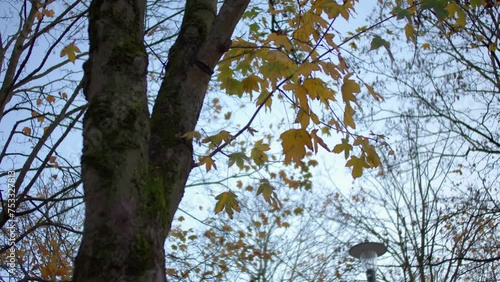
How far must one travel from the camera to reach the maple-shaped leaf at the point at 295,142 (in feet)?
7.24

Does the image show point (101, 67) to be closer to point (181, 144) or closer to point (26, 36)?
point (181, 144)

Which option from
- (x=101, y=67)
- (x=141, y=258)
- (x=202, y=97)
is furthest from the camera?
(x=202, y=97)

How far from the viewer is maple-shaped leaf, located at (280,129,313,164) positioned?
221 cm

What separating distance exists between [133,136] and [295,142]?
2.27ft

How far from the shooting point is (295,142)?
2.21 meters

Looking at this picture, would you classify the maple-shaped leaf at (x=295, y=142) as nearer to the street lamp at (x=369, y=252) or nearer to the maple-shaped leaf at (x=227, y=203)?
the maple-shaped leaf at (x=227, y=203)

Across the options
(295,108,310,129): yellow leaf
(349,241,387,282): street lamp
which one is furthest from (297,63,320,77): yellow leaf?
(349,241,387,282): street lamp

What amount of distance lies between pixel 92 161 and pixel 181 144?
1.35 feet

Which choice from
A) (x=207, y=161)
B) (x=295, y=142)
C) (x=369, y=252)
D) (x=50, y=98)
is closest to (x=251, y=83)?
(x=207, y=161)

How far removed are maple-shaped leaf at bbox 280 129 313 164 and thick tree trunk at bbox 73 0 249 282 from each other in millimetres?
396

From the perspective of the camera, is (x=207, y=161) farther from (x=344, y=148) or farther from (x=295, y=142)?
(x=344, y=148)

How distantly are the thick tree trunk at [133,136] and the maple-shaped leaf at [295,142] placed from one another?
1.30ft

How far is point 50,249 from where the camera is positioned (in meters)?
5.36

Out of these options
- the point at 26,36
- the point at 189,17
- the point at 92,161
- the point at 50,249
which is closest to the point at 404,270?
the point at 50,249
